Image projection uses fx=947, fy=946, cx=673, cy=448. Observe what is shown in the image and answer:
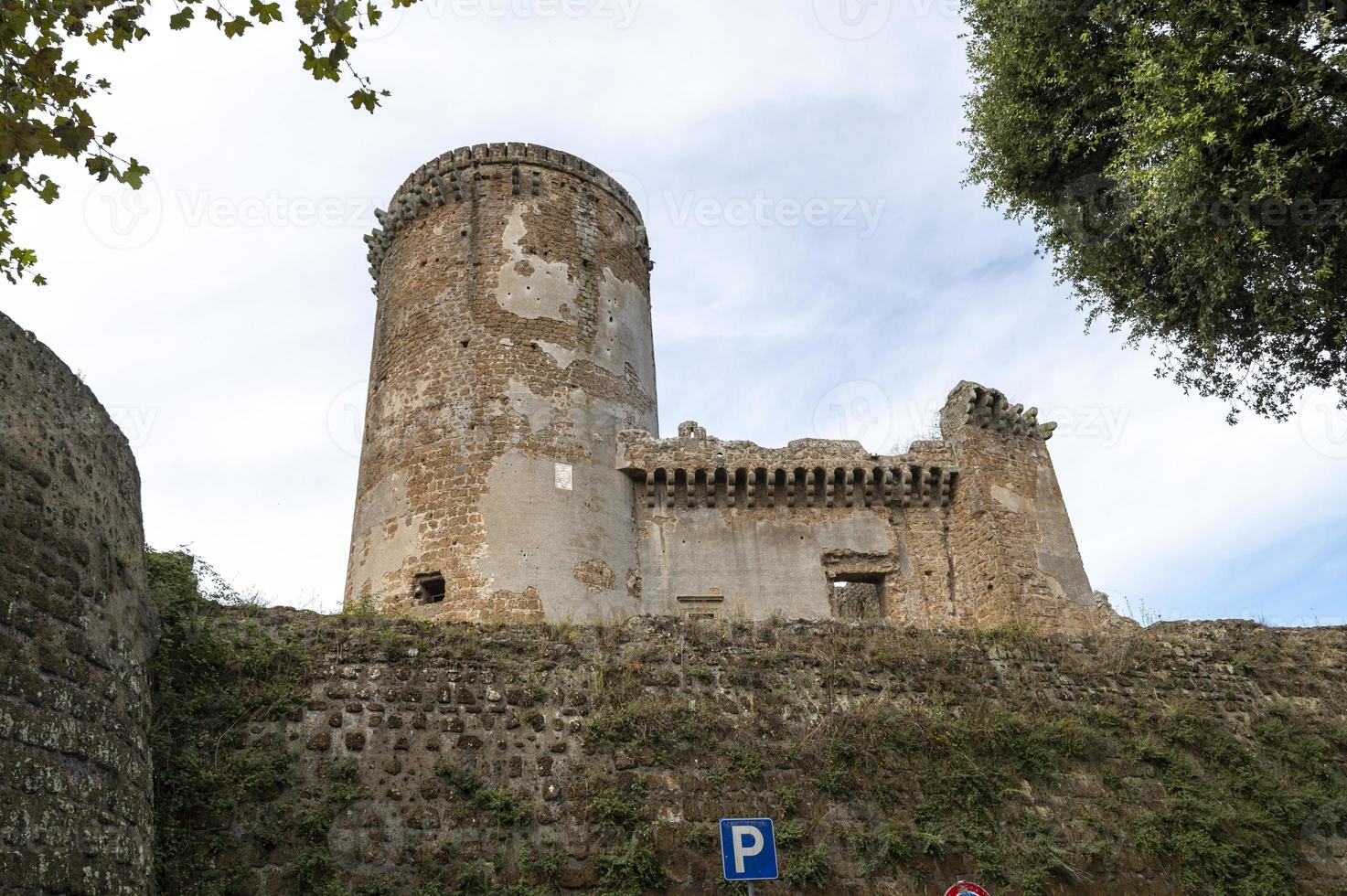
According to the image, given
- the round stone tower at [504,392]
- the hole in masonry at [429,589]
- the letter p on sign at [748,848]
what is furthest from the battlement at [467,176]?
the letter p on sign at [748,848]

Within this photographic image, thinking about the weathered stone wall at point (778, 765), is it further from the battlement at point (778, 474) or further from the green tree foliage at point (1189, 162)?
the battlement at point (778, 474)

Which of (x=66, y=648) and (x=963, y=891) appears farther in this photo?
(x=963, y=891)

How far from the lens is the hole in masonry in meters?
15.0

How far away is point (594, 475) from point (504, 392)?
6.92ft

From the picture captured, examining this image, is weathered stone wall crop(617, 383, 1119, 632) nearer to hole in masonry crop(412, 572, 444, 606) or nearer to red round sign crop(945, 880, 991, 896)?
hole in masonry crop(412, 572, 444, 606)

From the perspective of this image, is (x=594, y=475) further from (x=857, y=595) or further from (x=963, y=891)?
(x=963, y=891)

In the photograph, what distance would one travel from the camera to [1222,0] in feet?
32.1

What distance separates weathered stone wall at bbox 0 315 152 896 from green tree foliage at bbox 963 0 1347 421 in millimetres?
10331

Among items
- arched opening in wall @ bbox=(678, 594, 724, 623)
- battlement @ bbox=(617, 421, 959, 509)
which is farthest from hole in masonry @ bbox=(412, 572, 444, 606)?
arched opening in wall @ bbox=(678, 594, 724, 623)

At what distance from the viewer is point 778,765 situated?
875 cm

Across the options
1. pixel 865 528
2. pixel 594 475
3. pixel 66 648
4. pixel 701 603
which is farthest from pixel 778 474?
pixel 66 648

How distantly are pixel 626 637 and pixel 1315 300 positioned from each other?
820 cm

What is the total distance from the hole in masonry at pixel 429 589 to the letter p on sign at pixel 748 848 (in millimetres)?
9224

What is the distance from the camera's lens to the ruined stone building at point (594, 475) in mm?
A: 15469
